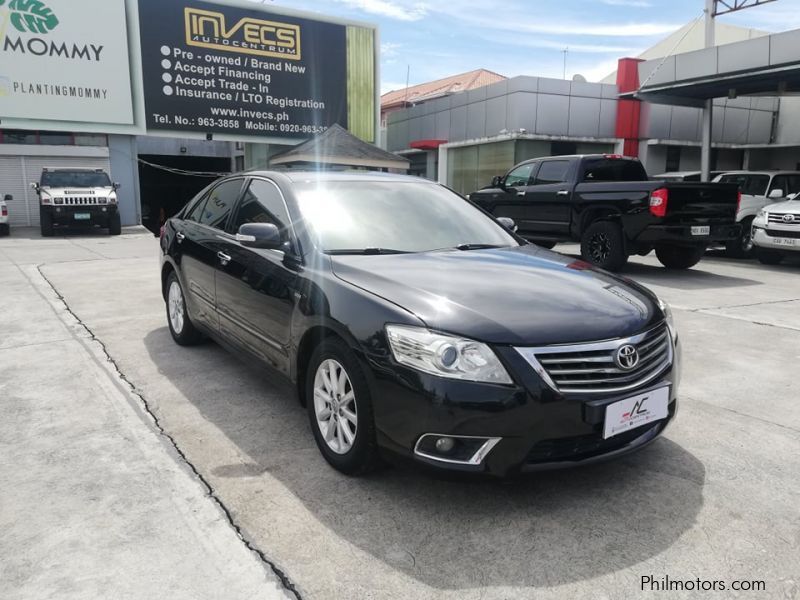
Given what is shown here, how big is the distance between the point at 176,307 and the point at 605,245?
6597mm

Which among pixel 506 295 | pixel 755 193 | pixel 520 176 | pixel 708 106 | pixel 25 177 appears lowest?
pixel 506 295

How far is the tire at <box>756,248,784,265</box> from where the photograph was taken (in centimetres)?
1133

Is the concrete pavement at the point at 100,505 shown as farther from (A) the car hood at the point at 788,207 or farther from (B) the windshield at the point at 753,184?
(B) the windshield at the point at 753,184

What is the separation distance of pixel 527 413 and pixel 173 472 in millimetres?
1741

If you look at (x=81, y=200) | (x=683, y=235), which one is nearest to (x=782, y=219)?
(x=683, y=235)

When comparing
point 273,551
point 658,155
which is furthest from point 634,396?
point 658,155

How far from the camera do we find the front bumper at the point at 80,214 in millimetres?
17344

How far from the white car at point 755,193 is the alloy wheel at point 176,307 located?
1064 centimetres

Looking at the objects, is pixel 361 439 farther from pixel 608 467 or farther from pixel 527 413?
pixel 608 467

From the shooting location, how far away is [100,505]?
2.68m

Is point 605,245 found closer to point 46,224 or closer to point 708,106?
point 708,106

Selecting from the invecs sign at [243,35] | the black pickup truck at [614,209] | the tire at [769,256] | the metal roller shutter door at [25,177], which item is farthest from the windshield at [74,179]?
the tire at [769,256]

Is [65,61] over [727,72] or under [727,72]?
over

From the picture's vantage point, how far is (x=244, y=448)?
3271mm
